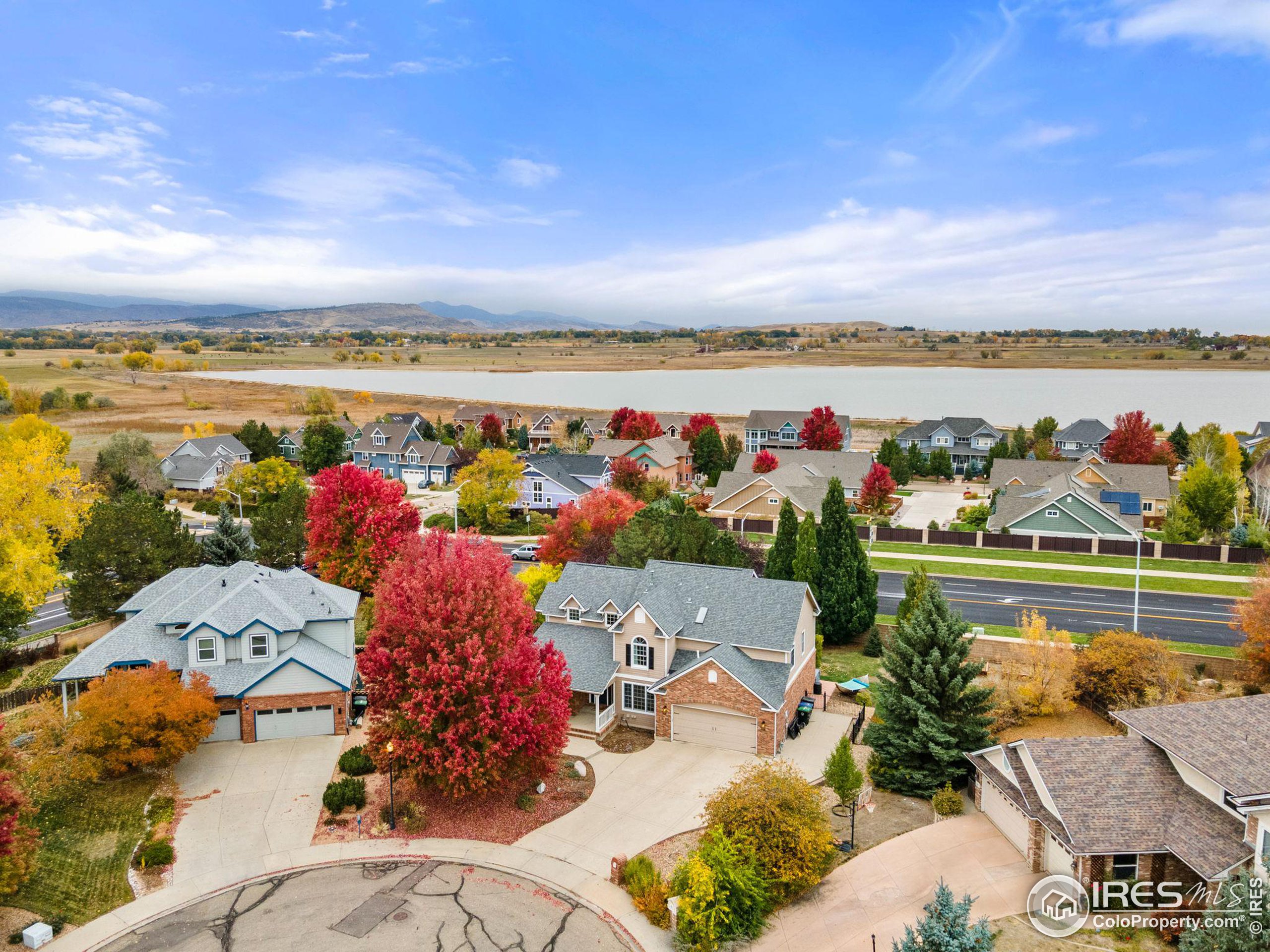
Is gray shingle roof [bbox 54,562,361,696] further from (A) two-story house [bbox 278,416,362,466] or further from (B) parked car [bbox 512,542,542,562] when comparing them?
(A) two-story house [bbox 278,416,362,466]

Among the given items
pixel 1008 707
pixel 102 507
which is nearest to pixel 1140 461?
pixel 1008 707

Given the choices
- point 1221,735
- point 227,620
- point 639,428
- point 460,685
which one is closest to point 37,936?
point 460,685

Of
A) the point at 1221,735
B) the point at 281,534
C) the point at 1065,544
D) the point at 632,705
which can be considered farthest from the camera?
the point at 1065,544

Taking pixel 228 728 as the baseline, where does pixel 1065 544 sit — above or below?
above

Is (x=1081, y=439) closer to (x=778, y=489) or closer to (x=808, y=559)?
(x=778, y=489)

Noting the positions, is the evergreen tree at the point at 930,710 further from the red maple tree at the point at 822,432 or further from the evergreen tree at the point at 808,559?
the red maple tree at the point at 822,432

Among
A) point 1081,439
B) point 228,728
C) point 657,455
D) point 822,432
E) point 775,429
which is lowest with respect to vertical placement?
point 228,728
